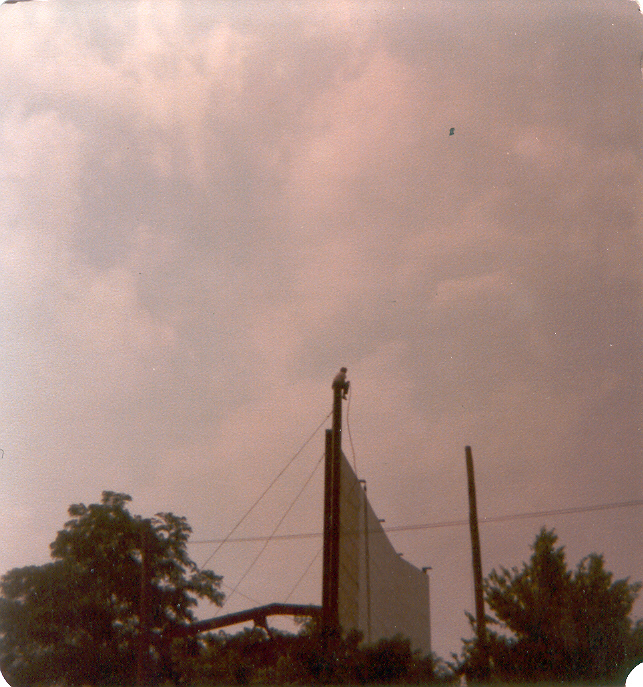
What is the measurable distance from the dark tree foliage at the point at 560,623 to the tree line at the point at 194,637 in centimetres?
1

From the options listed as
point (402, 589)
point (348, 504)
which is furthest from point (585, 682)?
point (348, 504)

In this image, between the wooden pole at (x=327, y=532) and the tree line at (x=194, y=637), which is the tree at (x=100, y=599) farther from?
the wooden pole at (x=327, y=532)

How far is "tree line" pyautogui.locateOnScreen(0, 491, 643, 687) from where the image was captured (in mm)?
4980

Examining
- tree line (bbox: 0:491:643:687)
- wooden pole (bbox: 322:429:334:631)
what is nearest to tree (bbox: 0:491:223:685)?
→ tree line (bbox: 0:491:643:687)

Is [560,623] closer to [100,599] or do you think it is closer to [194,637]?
[194,637]

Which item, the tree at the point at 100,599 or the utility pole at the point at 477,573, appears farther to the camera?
the tree at the point at 100,599

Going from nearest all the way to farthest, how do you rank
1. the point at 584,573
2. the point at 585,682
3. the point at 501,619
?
the point at 585,682, the point at 584,573, the point at 501,619

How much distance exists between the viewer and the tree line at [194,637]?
16.3ft

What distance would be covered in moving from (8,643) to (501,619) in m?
5.30

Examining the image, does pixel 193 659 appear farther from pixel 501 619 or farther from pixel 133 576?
pixel 501 619

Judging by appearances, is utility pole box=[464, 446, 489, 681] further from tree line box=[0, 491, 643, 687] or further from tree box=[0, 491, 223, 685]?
tree box=[0, 491, 223, 685]

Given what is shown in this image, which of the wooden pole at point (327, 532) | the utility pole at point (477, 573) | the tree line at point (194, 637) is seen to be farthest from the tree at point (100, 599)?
the utility pole at point (477, 573)

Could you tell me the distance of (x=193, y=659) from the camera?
5867mm

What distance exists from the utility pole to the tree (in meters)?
2.84
